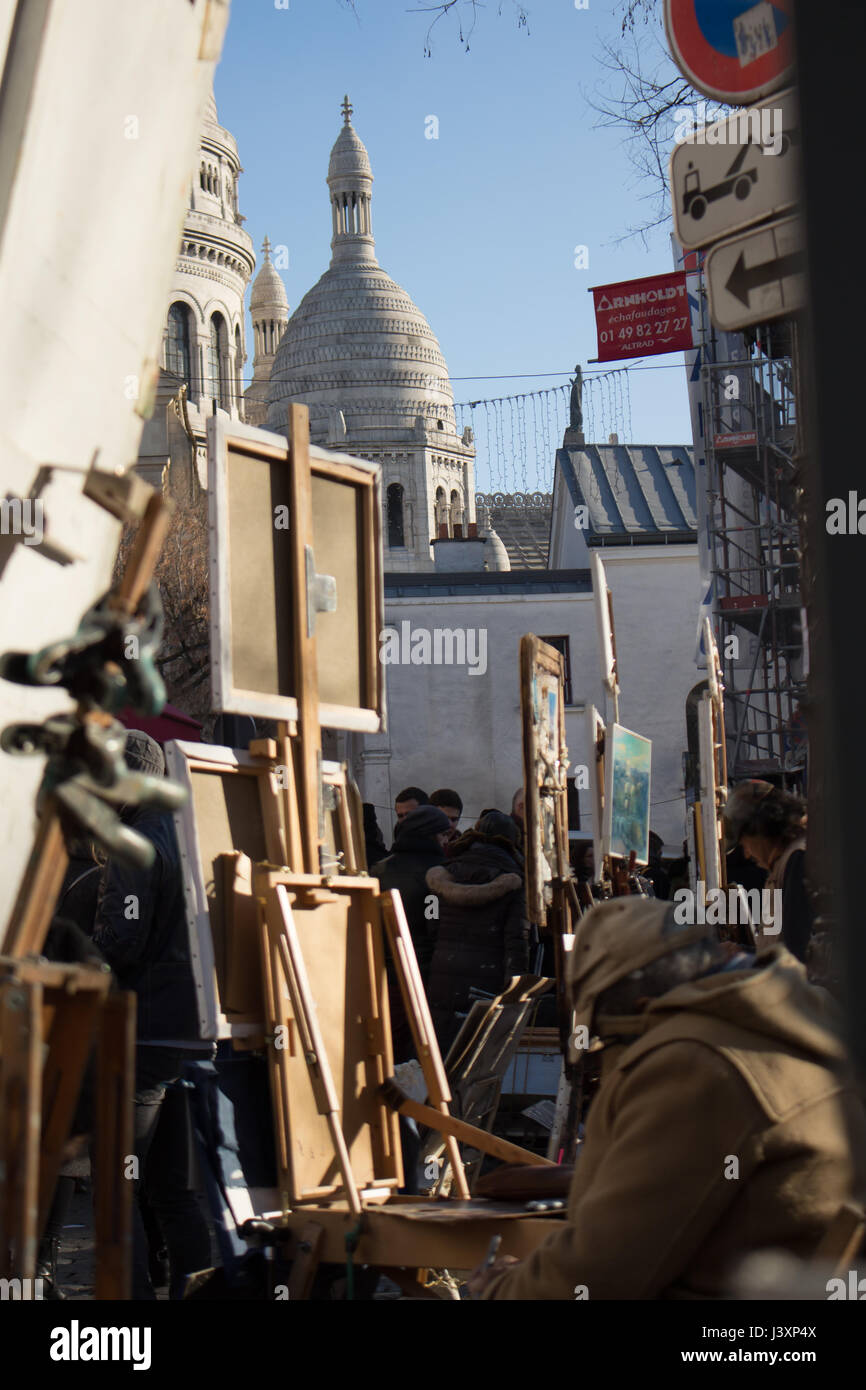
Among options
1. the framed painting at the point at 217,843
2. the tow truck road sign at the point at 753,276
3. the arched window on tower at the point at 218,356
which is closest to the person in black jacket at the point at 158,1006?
the framed painting at the point at 217,843

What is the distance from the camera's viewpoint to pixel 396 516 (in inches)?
3994

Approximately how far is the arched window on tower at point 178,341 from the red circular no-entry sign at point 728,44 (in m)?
68.8

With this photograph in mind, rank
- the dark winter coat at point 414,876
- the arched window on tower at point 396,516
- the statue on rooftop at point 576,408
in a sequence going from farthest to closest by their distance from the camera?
the arched window on tower at point 396,516
the statue on rooftop at point 576,408
the dark winter coat at point 414,876

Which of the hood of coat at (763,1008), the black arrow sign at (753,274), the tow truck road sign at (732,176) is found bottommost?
the hood of coat at (763,1008)

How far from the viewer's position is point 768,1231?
8.95 feet

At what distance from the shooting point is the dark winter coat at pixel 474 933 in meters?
7.40

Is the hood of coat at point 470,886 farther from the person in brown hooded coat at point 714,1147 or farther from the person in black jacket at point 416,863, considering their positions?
the person in brown hooded coat at point 714,1147

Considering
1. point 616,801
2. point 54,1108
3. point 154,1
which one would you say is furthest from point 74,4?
point 616,801

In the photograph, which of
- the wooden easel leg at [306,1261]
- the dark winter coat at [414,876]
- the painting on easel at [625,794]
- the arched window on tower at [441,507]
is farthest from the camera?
the arched window on tower at [441,507]

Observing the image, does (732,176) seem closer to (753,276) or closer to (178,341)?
(753,276)

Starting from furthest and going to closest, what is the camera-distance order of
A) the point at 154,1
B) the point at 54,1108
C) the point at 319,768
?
the point at 319,768 < the point at 154,1 < the point at 54,1108

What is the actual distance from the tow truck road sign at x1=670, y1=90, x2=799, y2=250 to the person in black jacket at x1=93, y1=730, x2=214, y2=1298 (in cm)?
232

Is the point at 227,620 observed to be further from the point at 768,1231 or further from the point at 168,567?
the point at 168,567
